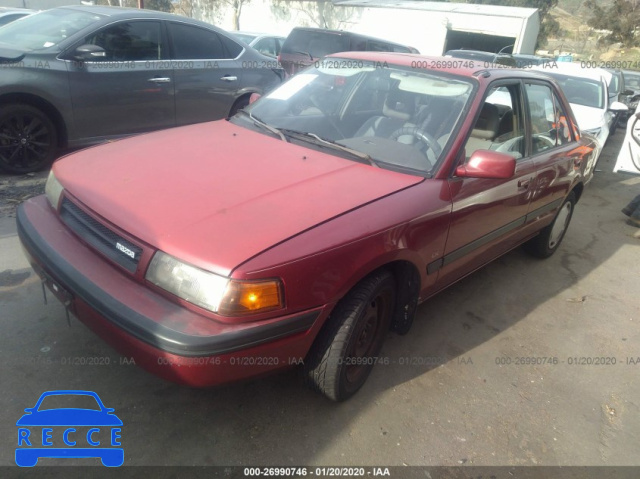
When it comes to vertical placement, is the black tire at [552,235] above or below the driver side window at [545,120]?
below

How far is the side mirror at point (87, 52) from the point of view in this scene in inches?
188

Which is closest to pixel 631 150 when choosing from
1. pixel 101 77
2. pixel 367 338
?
pixel 367 338

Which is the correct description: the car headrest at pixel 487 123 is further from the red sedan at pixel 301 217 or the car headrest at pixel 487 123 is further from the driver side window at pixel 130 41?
the driver side window at pixel 130 41

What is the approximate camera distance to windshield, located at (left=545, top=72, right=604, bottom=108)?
8078mm

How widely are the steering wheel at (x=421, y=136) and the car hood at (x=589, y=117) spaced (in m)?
5.69

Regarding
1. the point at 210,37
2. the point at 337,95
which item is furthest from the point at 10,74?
the point at 337,95

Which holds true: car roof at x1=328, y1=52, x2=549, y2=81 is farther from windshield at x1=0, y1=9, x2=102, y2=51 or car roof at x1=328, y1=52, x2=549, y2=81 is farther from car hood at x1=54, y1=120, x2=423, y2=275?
windshield at x1=0, y1=9, x2=102, y2=51

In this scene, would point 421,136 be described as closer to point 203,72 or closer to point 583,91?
point 203,72

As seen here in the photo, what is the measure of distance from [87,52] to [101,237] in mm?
3417

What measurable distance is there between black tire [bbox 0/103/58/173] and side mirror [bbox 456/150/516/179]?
13.6ft

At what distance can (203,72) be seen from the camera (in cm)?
587

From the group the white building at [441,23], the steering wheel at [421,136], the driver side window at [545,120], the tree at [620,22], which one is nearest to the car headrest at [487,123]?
the steering wheel at [421,136]

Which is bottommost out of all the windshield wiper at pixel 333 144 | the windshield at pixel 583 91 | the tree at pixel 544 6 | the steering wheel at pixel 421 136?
the windshield at pixel 583 91

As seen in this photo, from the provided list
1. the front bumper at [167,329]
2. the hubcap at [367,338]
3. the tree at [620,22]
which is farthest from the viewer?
the tree at [620,22]
